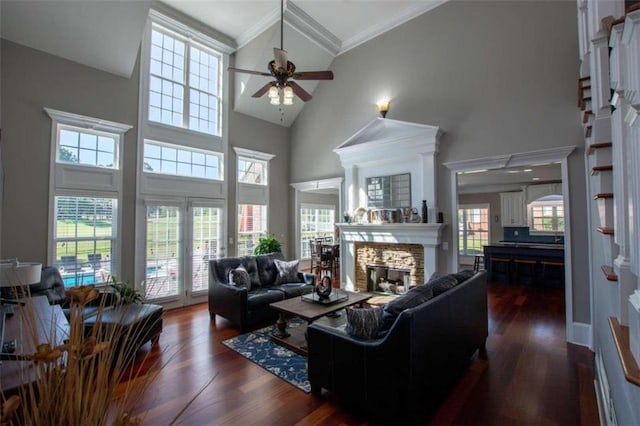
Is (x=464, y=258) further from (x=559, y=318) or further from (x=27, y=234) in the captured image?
(x=27, y=234)

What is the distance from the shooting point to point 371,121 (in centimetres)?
579

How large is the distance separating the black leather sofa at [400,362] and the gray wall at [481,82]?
98.2 inches

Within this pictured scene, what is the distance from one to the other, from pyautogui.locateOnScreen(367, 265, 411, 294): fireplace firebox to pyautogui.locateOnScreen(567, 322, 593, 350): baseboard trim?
2.33 meters

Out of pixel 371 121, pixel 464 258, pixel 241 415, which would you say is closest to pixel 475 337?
pixel 241 415

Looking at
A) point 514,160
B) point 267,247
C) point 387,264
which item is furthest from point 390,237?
point 267,247

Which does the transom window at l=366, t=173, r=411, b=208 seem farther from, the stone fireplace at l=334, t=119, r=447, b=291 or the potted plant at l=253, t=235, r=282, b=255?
the potted plant at l=253, t=235, r=282, b=255

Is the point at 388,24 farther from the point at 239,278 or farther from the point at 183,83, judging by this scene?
the point at 239,278

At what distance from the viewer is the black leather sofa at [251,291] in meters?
4.21

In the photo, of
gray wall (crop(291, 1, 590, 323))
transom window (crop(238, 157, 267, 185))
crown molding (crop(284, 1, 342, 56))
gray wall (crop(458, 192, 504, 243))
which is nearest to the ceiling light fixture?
gray wall (crop(291, 1, 590, 323))

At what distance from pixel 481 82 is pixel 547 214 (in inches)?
237

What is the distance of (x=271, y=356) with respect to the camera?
3461 millimetres

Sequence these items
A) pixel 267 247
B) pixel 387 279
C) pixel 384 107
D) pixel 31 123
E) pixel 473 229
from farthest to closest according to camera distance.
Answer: pixel 473 229 → pixel 267 247 → pixel 387 279 → pixel 384 107 → pixel 31 123

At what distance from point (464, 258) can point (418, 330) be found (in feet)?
28.6

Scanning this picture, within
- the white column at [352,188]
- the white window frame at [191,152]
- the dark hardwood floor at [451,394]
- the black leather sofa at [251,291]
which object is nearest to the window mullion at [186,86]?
the white window frame at [191,152]
